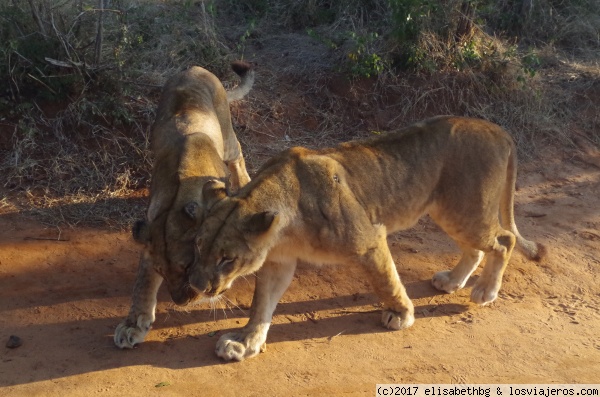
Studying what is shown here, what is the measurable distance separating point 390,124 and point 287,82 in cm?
150

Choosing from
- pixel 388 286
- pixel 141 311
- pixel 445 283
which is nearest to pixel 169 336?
pixel 141 311

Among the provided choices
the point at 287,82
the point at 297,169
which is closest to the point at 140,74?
the point at 287,82

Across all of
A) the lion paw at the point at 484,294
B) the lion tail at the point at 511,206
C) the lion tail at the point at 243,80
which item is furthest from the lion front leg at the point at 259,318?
the lion tail at the point at 243,80

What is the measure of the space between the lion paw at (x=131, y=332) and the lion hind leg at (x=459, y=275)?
96.3 inches

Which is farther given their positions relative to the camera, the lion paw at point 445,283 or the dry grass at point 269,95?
the dry grass at point 269,95

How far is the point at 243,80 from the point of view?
7383 millimetres

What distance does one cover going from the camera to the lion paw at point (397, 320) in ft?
17.0

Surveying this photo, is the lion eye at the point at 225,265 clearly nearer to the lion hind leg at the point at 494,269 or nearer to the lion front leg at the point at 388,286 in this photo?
the lion front leg at the point at 388,286

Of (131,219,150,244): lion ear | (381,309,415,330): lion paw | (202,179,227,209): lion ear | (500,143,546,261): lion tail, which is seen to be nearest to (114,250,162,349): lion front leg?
(131,219,150,244): lion ear

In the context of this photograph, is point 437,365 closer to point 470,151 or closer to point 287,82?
point 470,151

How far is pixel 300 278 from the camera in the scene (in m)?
5.95

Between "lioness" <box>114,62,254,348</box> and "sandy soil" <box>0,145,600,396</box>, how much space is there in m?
0.36

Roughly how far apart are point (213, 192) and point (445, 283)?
234cm

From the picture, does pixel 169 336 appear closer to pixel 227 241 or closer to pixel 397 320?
pixel 227 241
